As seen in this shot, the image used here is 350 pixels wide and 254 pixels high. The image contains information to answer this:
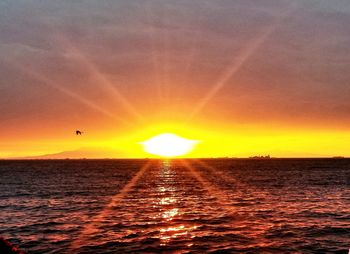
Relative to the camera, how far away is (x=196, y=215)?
165 ft

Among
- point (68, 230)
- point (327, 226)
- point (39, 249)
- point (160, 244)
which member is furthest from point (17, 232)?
point (327, 226)

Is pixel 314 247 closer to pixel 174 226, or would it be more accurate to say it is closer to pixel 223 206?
pixel 174 226

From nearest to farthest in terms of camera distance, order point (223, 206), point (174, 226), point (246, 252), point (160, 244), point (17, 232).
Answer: point (246, 252) → point (160, 244) → point (17, 232) → point (174, 226) → point (223, 206)

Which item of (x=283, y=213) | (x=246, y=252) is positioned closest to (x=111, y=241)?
(x=246, y=252)

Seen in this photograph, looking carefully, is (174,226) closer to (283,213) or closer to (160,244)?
(160,244)

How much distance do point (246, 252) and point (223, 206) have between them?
91.8 feet

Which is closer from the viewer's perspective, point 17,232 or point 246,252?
point 246,252

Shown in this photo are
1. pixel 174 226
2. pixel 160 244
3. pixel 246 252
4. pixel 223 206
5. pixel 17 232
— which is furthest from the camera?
pixel 223 206

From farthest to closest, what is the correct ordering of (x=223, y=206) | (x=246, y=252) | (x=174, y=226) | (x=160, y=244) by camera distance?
(x=223, y=206) → (x=174, y=226) → (x=160, y=244) → (x=246, y=252)

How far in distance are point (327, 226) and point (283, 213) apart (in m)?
10.1

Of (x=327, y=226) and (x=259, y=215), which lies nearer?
(x=327, y=226)

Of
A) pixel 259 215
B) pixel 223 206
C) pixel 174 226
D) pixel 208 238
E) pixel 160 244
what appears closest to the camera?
pixel 160 244

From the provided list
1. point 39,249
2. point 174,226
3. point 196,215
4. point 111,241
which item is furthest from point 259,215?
point 39,249

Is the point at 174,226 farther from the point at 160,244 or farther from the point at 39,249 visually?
the point at 39,249
